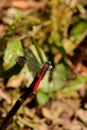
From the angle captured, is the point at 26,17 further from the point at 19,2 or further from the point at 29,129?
the point at 29,129

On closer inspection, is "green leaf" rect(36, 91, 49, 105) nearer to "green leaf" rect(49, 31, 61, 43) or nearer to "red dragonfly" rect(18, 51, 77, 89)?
"red dragonfly" rect(18, 51, 77, 89)

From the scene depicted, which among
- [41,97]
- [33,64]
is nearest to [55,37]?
[41,97]

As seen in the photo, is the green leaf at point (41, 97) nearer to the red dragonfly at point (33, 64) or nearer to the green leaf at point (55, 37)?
the red dragonfly at point (33, 64)

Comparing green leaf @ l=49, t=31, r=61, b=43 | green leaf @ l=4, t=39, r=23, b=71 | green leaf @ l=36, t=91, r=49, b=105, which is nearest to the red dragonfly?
green leaf @ l=4, t=39, r=23, b=71

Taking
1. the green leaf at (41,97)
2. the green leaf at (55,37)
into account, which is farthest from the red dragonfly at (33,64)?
the green leaf at (55,37)

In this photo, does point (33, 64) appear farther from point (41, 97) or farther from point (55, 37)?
point (55, 37)

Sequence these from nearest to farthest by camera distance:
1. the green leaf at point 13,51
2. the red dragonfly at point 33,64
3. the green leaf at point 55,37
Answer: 1. the red dragonfly at point 33,64
2. the green leaf at point 13,51
3. the green leaf at point 55,37

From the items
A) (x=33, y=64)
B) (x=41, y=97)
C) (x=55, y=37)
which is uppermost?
Answer: (x=33, y=64)

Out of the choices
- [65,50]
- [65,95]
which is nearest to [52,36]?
[65,50]

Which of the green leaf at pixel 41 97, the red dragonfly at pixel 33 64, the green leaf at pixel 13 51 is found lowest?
the green leaf at pixel 41 97
